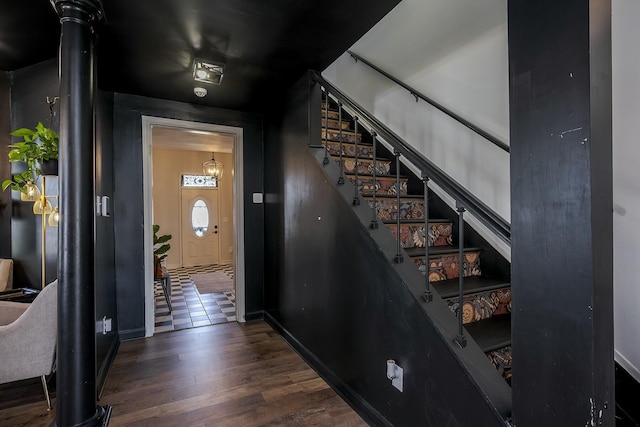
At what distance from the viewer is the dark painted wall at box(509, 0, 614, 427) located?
35.4 inches

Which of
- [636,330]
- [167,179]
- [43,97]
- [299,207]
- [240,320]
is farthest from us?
[167,179]

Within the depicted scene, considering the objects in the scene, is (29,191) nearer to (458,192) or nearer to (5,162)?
(5,162)

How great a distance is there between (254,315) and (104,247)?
176 cm

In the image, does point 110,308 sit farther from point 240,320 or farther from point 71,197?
point 71,197

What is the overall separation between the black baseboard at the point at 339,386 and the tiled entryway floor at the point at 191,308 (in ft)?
3.82

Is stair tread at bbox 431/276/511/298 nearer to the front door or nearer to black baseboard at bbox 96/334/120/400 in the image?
black baseboard at bbox 96/334/120/400

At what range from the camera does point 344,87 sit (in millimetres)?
3861

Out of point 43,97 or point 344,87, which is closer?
point 43,97

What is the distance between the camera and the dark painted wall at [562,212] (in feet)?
2.95

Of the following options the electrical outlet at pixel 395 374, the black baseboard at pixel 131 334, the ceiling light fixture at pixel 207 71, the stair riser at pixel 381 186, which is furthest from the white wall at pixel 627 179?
the black baseboard at pixel 131 334

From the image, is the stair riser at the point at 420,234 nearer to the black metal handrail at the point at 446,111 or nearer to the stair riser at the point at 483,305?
the stair riser at the point at 483,305

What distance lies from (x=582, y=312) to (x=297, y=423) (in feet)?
5.50

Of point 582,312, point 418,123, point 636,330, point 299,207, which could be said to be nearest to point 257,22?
point 299,207

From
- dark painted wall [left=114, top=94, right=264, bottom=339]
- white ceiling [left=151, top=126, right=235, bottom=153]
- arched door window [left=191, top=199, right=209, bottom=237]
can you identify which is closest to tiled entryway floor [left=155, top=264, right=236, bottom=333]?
dark painted wall [left=114, top=94, right=264, bottom=339]
